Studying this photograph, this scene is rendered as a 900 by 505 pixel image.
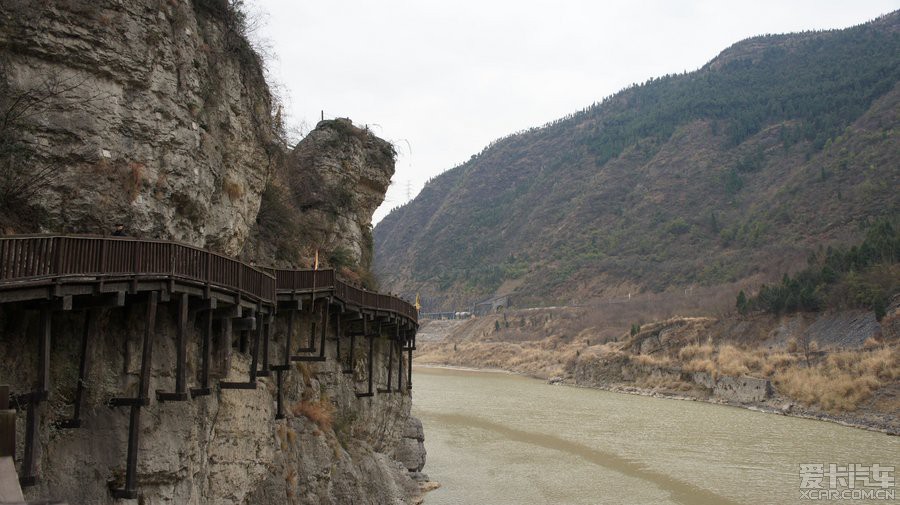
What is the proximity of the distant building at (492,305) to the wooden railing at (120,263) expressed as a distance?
13280 cm

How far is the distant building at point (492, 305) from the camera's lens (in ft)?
501

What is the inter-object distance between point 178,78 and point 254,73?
182 inches

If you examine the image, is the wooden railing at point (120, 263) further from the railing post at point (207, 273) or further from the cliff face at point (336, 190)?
the cliff face at point (336, 190)

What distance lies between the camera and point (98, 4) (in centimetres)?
1347

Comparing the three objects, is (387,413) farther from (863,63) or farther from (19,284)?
(863,63)

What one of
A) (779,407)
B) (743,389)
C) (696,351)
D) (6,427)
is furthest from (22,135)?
(696,351)

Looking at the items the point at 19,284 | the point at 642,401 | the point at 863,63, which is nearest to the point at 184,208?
the point at 19,284

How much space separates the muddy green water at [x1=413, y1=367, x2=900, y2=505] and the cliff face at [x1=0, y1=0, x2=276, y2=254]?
638 inches

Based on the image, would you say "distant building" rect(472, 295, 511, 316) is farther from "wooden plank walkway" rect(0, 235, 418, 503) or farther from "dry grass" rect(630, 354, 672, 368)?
"wooden plank walkway" rect(0, 235, 418, 503)

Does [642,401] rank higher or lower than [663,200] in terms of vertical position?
lower

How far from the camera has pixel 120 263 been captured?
11984mm

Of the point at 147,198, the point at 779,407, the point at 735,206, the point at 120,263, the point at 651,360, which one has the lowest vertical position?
the point at 779,407

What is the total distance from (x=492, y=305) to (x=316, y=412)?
5452 inches

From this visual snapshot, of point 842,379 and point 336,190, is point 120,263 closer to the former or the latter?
point 336,190
